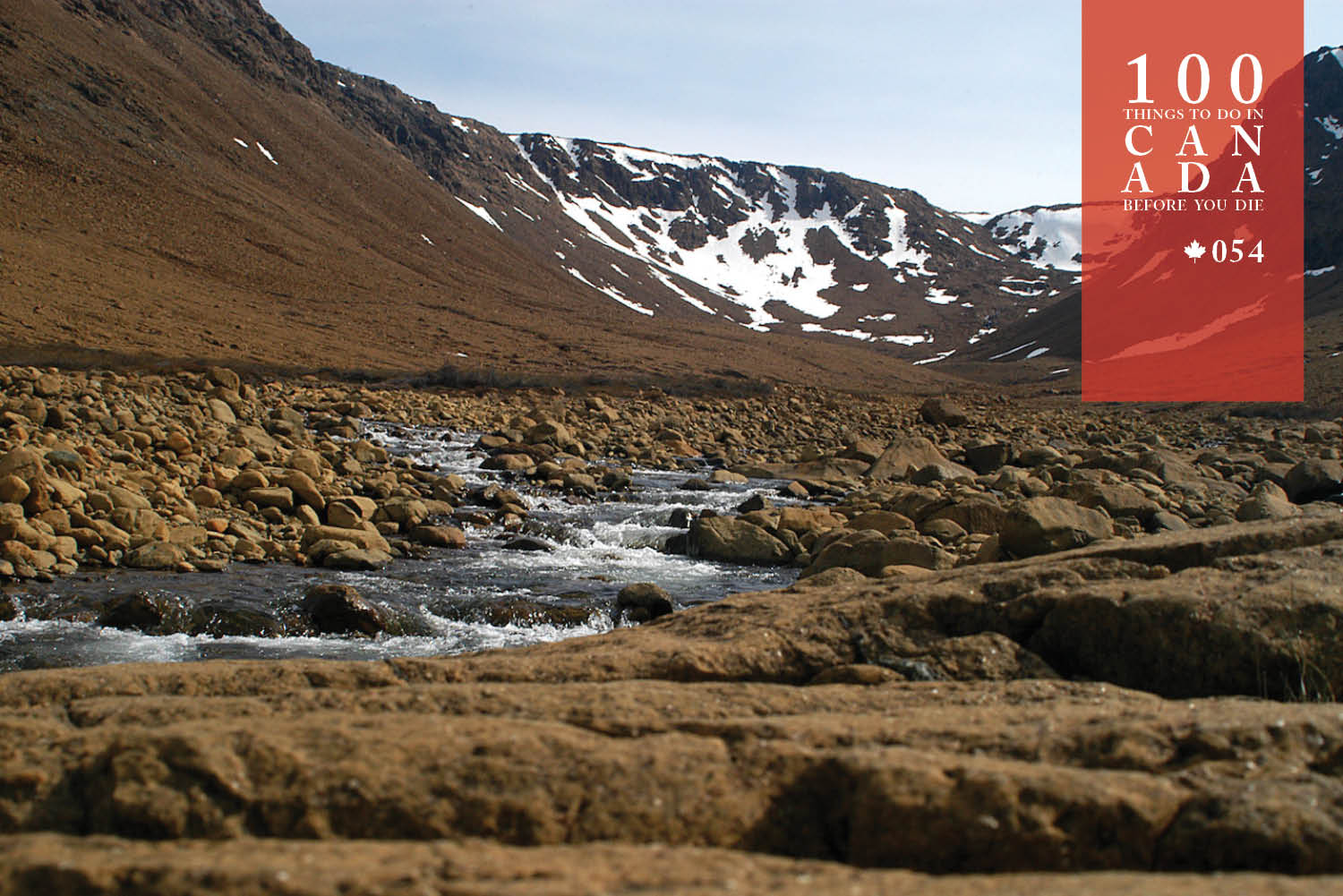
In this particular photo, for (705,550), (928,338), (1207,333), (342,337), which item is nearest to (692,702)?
(705,550)

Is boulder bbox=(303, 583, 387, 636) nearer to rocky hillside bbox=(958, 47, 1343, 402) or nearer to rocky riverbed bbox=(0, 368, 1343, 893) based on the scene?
rocky riverbed bbox=(0, 368, 1343, 893)

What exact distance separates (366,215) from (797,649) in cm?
6810

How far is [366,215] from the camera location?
65.6 m

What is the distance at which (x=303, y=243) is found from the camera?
5269cm

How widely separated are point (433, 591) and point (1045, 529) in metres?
5.99

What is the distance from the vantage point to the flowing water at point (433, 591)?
6930mm

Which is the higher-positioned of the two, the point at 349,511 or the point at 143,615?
the point at 349,511

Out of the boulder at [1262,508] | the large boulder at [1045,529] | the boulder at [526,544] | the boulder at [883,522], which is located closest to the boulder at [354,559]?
the boulder at [526,544]

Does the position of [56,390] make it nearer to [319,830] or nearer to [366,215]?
[319,830]

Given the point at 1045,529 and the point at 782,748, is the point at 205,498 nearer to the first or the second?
the point at 1045,529

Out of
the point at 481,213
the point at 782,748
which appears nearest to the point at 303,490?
the point at 782,748

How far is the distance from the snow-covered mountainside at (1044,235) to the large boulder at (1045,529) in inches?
6416

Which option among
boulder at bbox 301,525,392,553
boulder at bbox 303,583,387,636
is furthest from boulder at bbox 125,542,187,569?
boulder at bbox 303,583,387,636

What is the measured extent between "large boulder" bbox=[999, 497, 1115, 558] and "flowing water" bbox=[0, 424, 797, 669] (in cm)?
245
